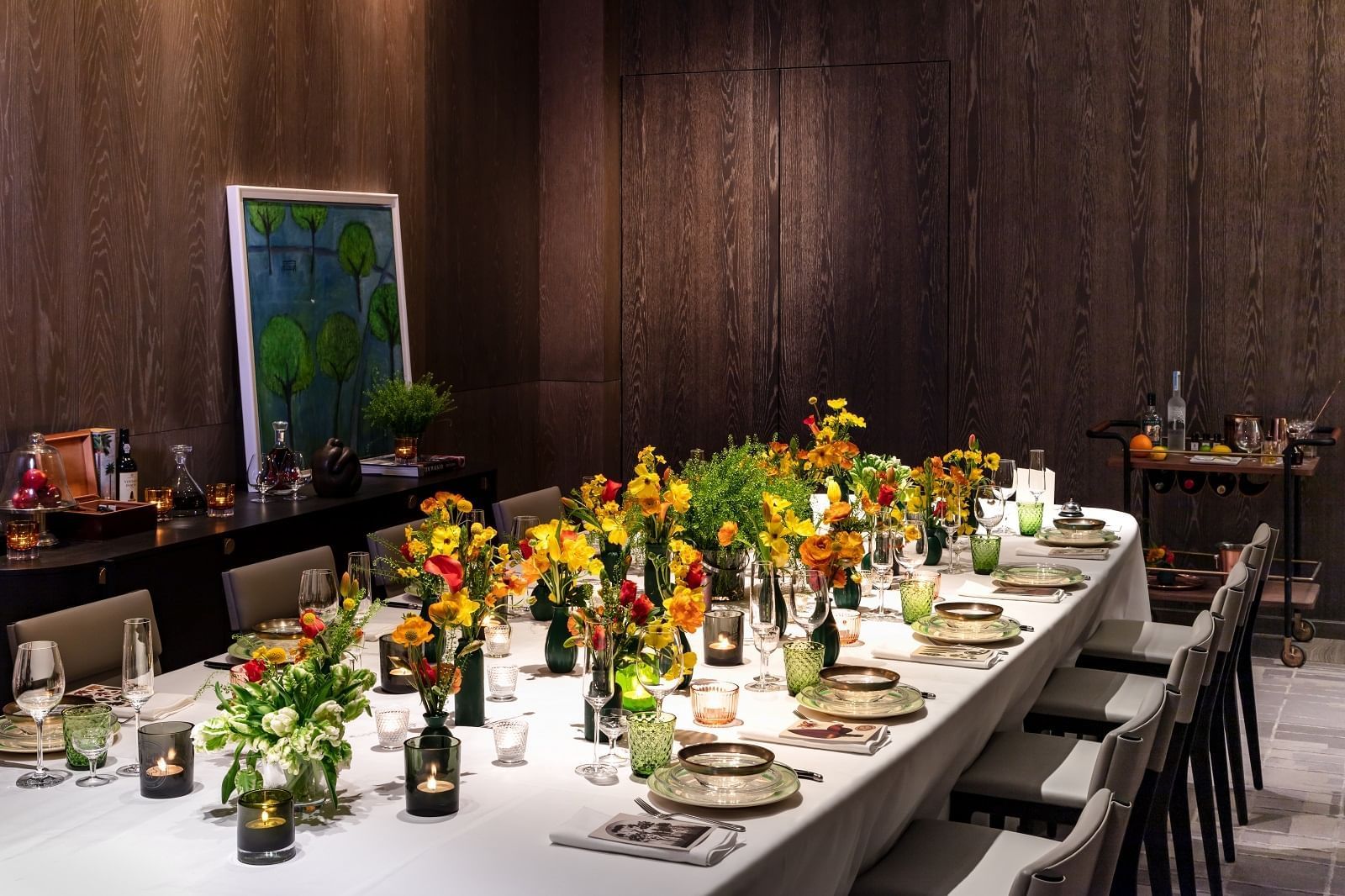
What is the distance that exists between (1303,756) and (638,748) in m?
3.38

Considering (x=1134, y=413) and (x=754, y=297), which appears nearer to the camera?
(x=1134, y=413)

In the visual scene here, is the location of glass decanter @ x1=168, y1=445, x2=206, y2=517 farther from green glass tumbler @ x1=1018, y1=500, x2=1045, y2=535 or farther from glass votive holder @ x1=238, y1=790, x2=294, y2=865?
glass votive holder @ x1=238, y1=790, x2=294, y2=865

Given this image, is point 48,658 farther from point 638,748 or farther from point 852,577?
point 852,577

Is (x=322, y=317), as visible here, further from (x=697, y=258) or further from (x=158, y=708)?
(x=158, y=708)

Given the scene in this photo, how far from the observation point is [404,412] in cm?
584

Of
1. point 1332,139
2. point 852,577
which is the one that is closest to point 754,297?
point 1332,139

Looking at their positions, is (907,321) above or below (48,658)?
above

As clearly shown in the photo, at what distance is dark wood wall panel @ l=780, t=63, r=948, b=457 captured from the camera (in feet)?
23.3

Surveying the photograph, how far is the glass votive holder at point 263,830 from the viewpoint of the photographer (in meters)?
1.93


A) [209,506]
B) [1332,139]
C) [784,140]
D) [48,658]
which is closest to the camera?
[48,658]

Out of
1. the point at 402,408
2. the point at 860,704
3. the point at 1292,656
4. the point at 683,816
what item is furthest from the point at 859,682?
the point at 1292,656

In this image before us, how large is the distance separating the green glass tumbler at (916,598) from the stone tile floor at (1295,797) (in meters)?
1.08

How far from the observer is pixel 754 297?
7438 millimetres

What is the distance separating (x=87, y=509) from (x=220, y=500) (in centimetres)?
50
